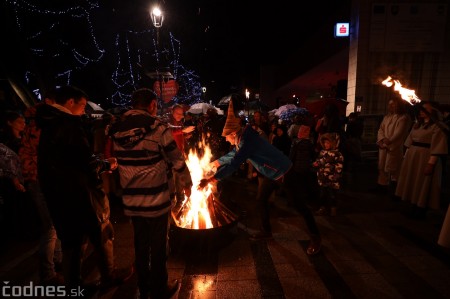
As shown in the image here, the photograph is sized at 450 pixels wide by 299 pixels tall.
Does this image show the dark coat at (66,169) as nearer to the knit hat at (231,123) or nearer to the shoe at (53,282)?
the shoe at (53,282)

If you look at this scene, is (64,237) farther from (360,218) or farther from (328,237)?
(360,218)

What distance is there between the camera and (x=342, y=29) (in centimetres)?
1323

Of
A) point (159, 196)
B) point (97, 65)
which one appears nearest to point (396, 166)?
point (159, 196)

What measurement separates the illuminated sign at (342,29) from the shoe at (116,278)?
13.6 m

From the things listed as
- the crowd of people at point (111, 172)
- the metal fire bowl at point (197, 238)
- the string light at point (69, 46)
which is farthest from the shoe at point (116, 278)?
the string light at point (69, 46)

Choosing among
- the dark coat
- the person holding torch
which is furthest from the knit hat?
the dark coat

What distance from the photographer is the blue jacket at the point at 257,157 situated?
12.9ft

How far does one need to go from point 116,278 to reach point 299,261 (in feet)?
8.68

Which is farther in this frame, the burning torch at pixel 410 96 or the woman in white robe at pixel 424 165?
the woman in white robe at pixel 424 165

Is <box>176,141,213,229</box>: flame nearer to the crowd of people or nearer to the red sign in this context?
the crowd of people

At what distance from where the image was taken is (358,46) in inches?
480

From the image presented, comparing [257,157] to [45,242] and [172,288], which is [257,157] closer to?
[172,288]

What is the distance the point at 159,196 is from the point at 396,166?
21.7 feet

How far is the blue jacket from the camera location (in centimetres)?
394
